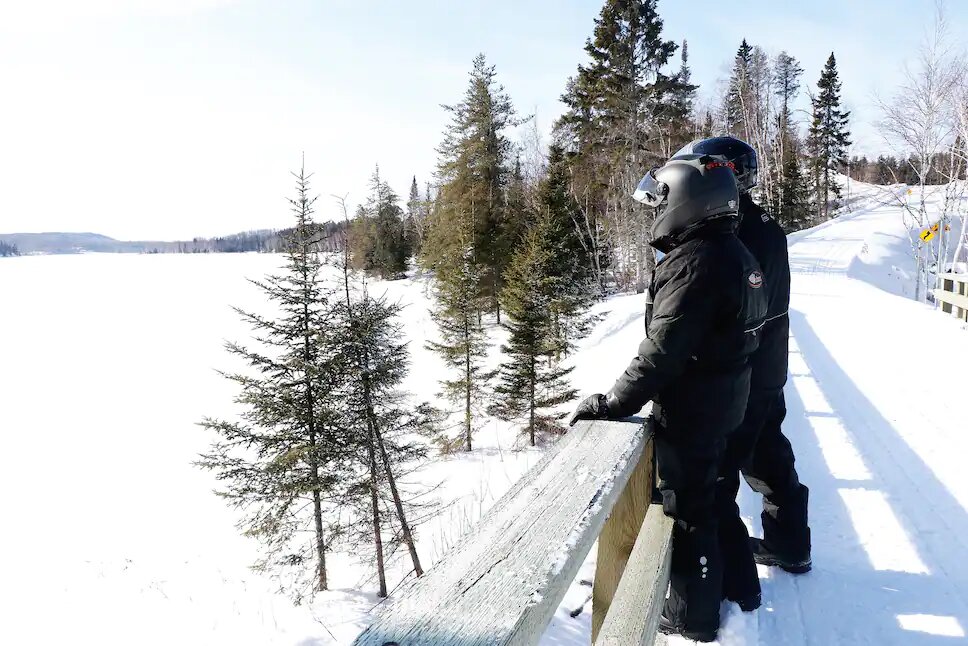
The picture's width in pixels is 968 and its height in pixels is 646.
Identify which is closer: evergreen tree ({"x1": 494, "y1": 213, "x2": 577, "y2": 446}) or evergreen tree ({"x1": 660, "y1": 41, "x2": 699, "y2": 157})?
evergreen tree ({"x1": 494, "y1": 213, "x2": 577, "y2": 446})

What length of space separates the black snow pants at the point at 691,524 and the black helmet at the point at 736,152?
1493 millimetres

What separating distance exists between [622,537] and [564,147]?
29.4 m

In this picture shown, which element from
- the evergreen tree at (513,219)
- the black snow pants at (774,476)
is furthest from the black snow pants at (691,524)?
the evergreen tree at (513,219)

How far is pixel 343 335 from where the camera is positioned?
1245 cm

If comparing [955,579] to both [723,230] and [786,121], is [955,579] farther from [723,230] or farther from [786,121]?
[786,121]

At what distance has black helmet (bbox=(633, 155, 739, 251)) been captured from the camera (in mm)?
2234

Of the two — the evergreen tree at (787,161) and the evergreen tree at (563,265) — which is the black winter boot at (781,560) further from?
the evergreen tree at (787,161)

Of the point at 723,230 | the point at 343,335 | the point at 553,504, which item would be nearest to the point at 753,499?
the point at 723,230

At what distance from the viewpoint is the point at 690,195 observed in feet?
7.39

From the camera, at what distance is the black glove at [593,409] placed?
219 centimetres

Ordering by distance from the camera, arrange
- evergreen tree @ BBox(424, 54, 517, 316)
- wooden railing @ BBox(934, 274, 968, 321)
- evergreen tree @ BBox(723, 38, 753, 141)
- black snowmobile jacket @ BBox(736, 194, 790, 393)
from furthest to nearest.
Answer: evergreen tree @ BBox(723, 38, 753, 141) → evergreen tree @ BBox(424, 54, 517, 316) → wooden railing @ BBox(934, 274, 968, 321) → black snowmobile jacket @ BBox(736, 194, 790, 393)

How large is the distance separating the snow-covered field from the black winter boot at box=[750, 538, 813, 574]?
6cm

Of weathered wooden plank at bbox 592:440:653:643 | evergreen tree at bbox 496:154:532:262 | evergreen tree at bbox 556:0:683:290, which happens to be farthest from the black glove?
evergreen tree at bbox 496:154:532:262

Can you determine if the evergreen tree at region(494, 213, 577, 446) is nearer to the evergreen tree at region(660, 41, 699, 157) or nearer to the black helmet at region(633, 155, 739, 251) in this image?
the evergreen tree at region(660, 41, 699, 157)
